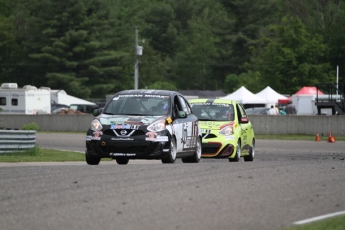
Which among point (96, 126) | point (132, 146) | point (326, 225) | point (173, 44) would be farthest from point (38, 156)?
point (173, 44)

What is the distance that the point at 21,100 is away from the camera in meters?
54.7

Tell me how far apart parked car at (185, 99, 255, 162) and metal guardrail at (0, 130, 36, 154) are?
4222 mm

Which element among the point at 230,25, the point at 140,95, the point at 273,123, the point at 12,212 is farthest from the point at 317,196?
the point at 230,25

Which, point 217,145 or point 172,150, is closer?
point 172,150

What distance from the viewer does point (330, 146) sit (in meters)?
34.1

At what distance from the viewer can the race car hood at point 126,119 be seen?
59.8ft

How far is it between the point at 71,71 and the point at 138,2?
46.5m

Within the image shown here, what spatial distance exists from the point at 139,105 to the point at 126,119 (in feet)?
2.72

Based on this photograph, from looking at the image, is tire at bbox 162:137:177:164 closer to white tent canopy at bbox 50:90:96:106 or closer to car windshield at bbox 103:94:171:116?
car windshield at bbox 103:94:171:116

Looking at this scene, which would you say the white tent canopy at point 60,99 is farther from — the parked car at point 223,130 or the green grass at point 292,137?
the parked car at point 223,130

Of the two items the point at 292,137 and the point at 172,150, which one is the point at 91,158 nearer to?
the point at 172,150

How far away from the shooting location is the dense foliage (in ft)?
257

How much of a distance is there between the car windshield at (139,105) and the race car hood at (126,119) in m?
0.27

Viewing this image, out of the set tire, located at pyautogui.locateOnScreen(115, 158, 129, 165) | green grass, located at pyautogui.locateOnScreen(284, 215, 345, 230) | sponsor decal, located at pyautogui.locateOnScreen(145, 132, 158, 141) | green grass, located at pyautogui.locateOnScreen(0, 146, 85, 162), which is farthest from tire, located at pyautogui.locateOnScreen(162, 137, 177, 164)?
green grass, located at pyautogui.locateOnScreen(284, 215, 345, 230)
